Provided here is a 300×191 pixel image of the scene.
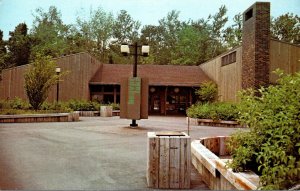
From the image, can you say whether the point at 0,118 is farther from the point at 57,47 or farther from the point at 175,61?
the point at 175,61

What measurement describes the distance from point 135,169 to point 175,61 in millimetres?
24880

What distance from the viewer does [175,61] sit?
95.6ft

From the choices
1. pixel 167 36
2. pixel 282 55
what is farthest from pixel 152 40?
pixel 282 55

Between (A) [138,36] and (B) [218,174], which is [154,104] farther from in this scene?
(B) [218,174]

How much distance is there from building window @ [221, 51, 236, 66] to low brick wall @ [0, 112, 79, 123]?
27.1ft

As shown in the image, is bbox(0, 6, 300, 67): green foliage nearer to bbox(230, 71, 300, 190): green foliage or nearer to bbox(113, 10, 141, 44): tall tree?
bbox(113, 10, 141, 44): tall tree

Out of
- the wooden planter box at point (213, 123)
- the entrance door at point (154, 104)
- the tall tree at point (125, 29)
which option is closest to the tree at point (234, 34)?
the tall tree at point (125, 29)

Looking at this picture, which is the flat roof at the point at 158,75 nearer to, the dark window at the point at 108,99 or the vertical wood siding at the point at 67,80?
the vertical wood siding at the point at 67,80

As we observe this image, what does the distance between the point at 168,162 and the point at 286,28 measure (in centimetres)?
1941

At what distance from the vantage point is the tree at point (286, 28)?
2024 centimetres

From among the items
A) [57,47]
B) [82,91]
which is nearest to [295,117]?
[82,91]

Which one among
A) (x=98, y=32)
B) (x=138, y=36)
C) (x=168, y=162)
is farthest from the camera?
(x=138, y=36)

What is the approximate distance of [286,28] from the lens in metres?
20.7

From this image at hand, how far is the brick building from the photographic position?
14.0 metres
